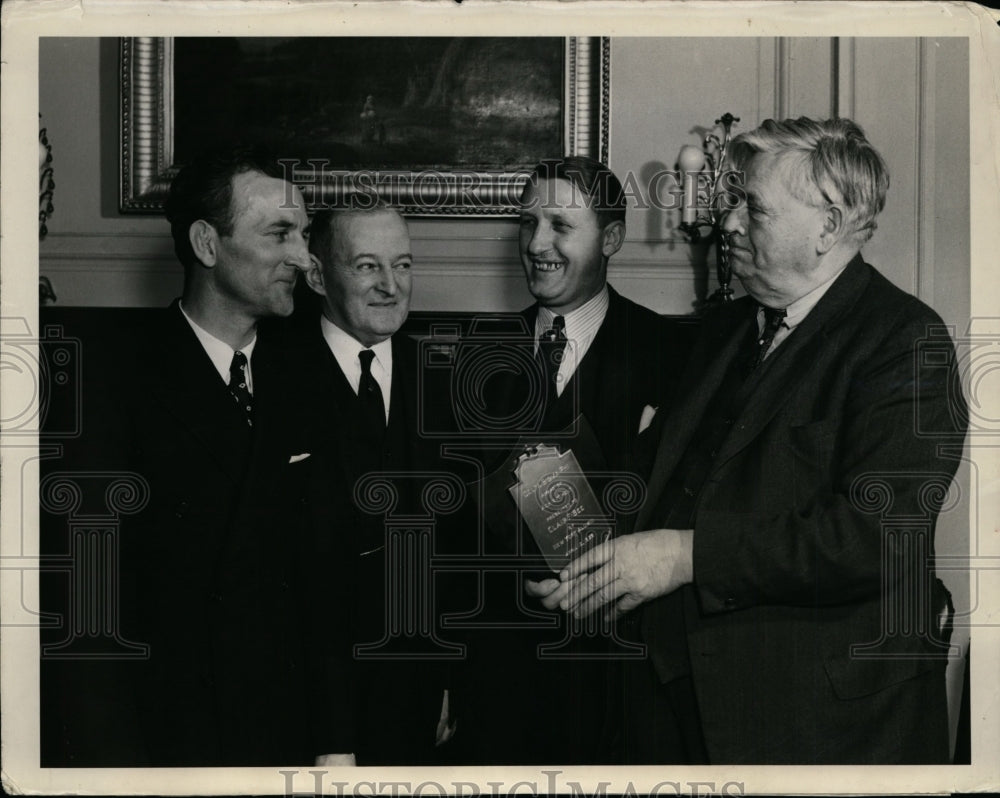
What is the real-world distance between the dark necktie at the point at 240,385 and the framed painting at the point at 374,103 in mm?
521

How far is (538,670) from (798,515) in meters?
0.82

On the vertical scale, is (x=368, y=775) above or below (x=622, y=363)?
below

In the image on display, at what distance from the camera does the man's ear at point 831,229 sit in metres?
3.24

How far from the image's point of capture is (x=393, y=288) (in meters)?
3.34

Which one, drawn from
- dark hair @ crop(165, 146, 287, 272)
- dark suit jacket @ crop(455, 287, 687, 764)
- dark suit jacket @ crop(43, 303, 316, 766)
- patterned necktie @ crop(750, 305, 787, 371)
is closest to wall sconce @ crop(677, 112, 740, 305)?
patterned necktie @ crop(750, 305, 787, 371)

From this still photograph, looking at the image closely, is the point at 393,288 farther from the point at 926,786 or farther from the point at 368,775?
the point at 926,786

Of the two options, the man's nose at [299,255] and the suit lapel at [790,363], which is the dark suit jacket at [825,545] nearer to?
the suit lapel at [790,363]

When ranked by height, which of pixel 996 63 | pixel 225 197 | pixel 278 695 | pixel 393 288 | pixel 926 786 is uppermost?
pixel 996 63

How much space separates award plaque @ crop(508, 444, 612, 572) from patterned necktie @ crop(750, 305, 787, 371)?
56 centimetres

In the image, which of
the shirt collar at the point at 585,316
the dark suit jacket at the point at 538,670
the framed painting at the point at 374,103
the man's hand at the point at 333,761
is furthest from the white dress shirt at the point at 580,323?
the man's hand at the point at 333,761

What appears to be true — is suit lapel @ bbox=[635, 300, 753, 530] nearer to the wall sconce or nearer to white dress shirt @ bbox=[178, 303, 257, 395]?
the wall sconce

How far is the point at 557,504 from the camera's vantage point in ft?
10.8

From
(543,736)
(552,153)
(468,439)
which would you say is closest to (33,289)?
(468,439)

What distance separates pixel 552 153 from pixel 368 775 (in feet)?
5.91
